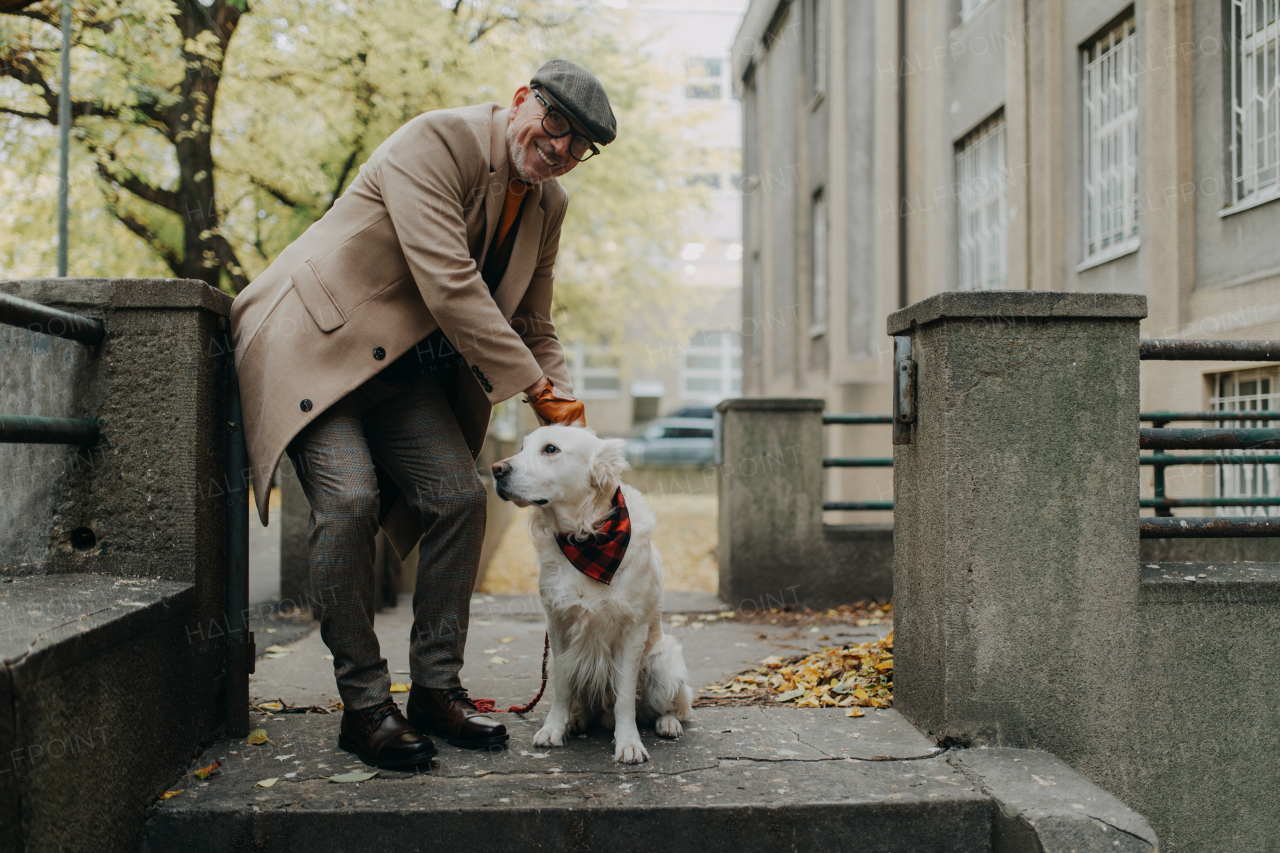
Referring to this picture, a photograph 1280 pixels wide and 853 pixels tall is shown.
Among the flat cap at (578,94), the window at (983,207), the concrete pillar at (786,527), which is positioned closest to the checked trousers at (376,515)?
the flat cap at (578,94)

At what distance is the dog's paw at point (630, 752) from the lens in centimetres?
289

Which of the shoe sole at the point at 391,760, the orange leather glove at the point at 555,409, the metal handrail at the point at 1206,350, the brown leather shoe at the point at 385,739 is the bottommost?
the shoe sole at the point at 391,760

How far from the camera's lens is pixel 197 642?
2859 mm

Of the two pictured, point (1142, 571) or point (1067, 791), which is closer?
point (1067, 791)

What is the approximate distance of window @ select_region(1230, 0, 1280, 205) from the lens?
18.9ft

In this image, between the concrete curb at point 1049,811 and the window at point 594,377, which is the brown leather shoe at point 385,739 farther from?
the window at point 594,377

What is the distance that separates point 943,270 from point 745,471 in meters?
5.43

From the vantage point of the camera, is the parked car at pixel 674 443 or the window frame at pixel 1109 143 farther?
the parked car at pixel 674 443

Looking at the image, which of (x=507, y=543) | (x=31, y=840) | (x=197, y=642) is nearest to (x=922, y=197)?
(x=507, y=543)

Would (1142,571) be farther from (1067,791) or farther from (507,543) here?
(507,543)

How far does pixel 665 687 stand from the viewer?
3193 mm

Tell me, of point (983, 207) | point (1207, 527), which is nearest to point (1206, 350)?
point (1207, 527)

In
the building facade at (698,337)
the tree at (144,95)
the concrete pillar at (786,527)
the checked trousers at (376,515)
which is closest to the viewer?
the checked trousers at (376,515)

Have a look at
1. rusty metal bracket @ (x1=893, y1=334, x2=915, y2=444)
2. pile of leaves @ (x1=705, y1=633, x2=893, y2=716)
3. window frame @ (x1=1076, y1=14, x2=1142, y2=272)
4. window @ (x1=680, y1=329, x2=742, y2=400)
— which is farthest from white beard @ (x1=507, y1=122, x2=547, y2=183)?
window @ (x1=680, y1=329, x2=742, y2=400)
